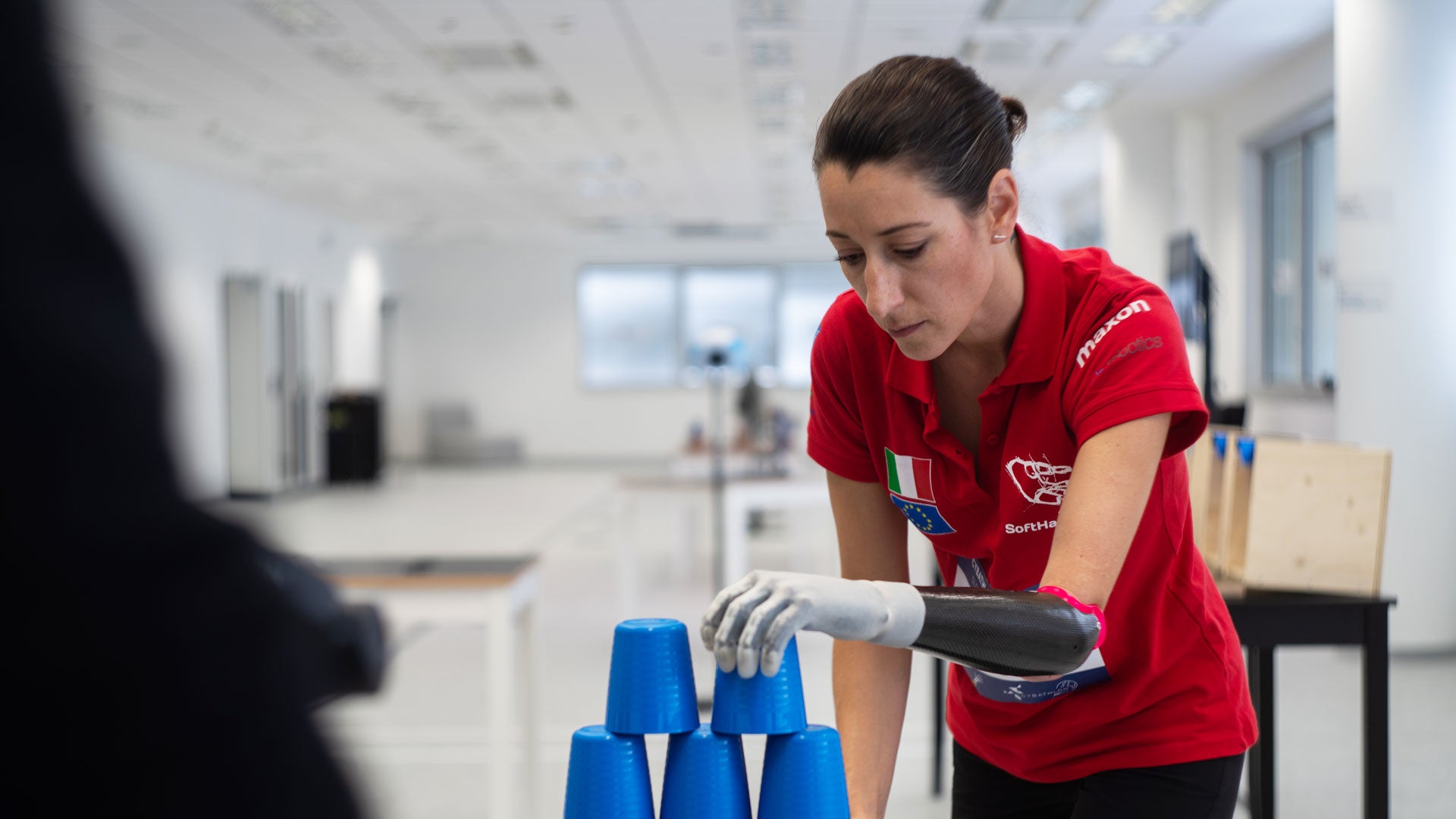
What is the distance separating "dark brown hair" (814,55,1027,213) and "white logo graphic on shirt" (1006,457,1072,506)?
26cm

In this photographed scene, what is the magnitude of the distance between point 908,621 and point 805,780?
15 centimetres

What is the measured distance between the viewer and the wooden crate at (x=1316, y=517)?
2152 mm

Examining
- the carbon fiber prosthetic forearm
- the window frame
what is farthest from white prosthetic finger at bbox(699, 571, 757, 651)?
the window frame

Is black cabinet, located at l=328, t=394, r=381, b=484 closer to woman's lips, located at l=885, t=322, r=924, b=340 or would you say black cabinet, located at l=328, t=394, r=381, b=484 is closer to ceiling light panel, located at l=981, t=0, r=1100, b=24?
ceiling light panel, located at l=981, t=0, r=1100, b=24

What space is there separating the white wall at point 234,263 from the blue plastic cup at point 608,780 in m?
4.36

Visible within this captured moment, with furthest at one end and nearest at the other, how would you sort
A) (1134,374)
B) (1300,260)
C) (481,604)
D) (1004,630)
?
(1300,260) → (481,604) → (1134,374) → (1004,630)

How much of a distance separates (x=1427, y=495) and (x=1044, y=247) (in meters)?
4.30

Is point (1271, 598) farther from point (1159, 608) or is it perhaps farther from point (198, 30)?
point (198, 30)

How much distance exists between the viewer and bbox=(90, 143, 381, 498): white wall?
363 inches

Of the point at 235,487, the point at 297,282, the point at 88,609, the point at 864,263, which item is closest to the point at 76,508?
the point at 88,609

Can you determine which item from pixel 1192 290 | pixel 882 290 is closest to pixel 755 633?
pixel 882 290

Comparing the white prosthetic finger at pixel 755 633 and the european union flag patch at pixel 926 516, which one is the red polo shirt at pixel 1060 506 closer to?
the european union flag patch at pixel 926 516

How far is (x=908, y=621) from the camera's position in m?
0.89

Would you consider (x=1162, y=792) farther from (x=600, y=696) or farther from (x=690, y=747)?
(x=600, y=696)
